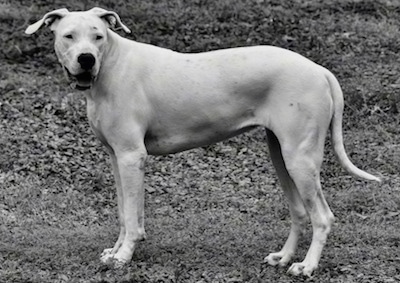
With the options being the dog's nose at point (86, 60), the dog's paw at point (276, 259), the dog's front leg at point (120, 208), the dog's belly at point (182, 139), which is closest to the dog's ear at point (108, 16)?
the dog's nose at point (86, 60)

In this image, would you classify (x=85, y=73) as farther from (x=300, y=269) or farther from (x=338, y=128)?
(x=300, y=269)

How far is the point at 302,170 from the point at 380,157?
4339 mm

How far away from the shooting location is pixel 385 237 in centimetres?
862

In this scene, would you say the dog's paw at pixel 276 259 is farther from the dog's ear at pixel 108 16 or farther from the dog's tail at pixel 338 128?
the dog's ear at pixel 108 16

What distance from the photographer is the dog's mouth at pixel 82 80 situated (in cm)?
738

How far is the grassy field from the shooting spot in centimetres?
782

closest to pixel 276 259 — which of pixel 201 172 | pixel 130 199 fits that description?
pixel 130 199

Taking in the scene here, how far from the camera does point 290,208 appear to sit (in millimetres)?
7934

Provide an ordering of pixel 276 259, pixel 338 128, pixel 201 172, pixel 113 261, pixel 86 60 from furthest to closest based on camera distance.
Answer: pixel 201 172, pixel 276 259, pixel 338 128, pixel 113 261, pixel 86 60

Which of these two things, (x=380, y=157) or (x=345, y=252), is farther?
(x=380, y=157)

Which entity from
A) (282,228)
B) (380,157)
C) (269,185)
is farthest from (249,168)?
(282,228)

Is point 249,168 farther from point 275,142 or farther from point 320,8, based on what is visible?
point 320,8

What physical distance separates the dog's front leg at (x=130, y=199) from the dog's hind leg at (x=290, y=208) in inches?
43.5

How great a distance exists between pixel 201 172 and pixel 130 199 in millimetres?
3775
